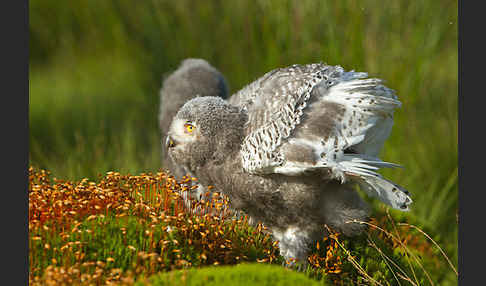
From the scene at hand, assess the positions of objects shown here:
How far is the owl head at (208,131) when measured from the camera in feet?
8.02

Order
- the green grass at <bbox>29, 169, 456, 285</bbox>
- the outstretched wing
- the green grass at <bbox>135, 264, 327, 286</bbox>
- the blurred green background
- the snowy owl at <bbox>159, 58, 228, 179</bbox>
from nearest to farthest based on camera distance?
1. the green grass at <bbox>135, 264, 327, 286</bbox>
2. the green grass at <bbox>29, 169, 456, 285</bbox>
3. the outstretched wing
4. the snowy owl at <bbox>159, 58, 228, 179</bbox>
5. the blurred green background

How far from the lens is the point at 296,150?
229 cm

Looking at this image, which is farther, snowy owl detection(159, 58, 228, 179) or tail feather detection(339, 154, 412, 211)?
snowy owl detection(159, 58, 228, 179)


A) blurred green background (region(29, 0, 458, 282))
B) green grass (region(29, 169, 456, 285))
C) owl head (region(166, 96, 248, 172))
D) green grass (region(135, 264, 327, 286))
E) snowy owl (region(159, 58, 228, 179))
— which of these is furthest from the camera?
blurred green background (region(29, 0, 458, 282))

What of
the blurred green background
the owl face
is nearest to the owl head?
the owl face

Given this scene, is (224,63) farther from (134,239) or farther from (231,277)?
(231,277)

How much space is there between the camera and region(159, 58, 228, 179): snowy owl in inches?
136

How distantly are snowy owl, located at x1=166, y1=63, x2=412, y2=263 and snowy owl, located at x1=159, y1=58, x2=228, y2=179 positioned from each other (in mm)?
884

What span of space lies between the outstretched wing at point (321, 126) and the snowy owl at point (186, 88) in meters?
0.88

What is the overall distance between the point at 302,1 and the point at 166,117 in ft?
5.91

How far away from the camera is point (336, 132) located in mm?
2393

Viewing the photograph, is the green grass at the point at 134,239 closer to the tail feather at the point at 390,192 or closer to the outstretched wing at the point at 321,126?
the tail feather at the point at 390,192

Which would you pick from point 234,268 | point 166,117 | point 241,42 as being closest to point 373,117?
point 234,268

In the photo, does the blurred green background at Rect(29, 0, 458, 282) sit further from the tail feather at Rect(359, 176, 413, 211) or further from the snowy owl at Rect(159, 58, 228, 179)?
the tail feather at Rect(359, 176, 413, 211)
